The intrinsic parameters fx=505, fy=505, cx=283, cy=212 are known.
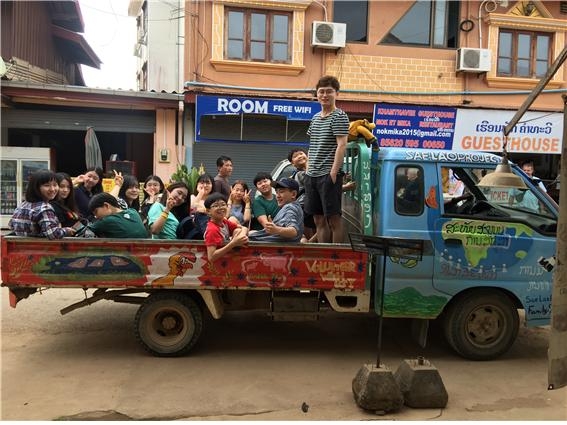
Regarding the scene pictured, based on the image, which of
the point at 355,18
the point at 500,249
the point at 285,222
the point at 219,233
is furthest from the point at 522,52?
the point at 219,233

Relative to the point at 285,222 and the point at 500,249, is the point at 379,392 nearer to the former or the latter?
the point at 285,222

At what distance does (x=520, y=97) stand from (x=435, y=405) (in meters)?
11.3

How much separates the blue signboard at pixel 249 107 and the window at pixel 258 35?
3.45ft

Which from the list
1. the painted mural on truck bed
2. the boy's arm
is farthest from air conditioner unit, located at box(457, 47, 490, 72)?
the painted mural on truck bed

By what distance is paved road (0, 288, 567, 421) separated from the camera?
11.6ft

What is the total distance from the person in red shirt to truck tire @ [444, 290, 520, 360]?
200 centimetres

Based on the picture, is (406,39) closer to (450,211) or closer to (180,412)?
(450,211)

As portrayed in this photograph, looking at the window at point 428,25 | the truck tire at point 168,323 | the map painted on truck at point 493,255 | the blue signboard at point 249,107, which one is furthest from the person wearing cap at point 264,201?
the window at point 428,25

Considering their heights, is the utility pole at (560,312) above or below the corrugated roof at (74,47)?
below

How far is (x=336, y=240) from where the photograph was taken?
4703mm

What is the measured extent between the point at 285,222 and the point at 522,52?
11.1 m

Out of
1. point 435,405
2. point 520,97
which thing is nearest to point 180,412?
point 435,405

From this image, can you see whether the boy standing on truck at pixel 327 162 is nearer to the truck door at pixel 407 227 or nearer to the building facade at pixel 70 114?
the truck door at pixel 407 227

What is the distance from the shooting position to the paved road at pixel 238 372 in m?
3.53
